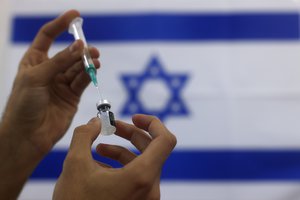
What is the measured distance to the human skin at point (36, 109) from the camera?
688 mm

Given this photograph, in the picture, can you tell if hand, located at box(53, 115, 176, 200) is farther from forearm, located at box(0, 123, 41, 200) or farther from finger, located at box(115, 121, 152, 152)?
forearm, located at box(0, 123, 41, 200)

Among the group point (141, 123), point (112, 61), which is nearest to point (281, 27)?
point (112, 61)

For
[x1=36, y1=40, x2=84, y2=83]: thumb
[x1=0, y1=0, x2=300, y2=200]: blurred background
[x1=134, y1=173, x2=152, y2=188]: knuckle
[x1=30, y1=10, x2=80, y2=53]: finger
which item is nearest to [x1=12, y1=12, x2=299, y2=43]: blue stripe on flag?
[x1=0, y1=0, x2=300, y2=200]: blurred background

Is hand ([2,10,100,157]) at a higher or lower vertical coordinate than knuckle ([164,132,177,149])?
higher

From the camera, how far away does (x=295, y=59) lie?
3.26 ft

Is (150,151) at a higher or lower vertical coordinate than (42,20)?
lower

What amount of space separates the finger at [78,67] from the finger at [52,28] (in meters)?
0.12

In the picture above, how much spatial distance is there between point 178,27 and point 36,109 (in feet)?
1.86

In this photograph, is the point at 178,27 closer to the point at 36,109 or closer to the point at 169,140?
the point at 36,109

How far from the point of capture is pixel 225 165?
94 cm

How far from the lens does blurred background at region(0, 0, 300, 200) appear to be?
36.9 inches

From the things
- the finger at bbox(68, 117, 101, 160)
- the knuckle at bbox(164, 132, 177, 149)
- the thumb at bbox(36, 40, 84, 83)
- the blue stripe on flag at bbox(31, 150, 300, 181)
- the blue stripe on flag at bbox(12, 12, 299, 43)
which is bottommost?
the finger at bbox(68, 117, 101, 160)

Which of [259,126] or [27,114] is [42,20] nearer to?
[27,114]

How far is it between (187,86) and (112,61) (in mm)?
273
